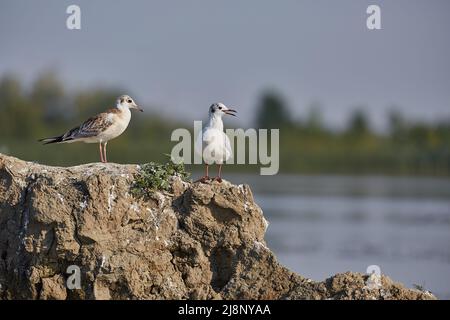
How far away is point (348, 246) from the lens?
84.3 feet

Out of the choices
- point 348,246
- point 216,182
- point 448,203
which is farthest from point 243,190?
point 448,203

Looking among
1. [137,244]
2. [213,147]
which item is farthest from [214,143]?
[137,244]

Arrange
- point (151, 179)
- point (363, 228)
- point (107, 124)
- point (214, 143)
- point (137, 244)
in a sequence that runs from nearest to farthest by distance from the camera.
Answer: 1. point (137, 244)
2. point (151, 179)
3. point (214, 143)
4. point (107, 124)
5. point (363, 228)

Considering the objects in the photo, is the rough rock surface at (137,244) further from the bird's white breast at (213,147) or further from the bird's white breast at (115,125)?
the bird's white breast at (115,125)

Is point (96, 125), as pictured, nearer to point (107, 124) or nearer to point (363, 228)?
point (107, 124)

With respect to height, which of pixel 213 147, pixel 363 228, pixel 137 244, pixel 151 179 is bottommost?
pixel 363 228

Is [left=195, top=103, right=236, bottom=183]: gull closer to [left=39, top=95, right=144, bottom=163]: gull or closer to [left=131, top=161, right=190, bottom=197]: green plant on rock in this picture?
[left=131, top=161, right=190, bottom=197]: green plant on rock

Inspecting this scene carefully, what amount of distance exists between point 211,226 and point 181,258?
497mm

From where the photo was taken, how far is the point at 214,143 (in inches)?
463

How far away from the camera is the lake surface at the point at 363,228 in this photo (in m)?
21.7

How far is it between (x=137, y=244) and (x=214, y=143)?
163 centimetres

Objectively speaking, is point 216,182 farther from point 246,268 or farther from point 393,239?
point 393,239

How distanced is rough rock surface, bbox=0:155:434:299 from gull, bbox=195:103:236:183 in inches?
23.0

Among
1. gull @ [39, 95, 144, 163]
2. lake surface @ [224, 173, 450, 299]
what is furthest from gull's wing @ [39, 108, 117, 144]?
lake surface @ [224, 173, 450, 299]
